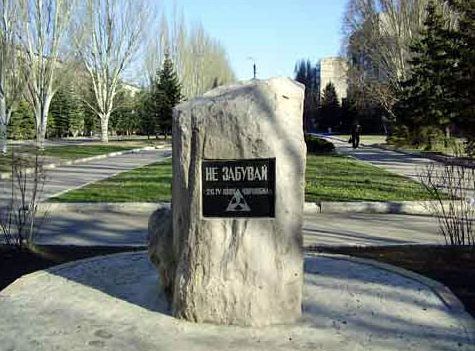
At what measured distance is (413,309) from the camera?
5094 mm

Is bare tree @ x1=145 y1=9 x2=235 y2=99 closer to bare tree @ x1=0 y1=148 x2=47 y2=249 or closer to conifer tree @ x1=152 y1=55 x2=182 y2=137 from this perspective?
conifer tree @ x1=152 y1=55 x2=182 y2=137

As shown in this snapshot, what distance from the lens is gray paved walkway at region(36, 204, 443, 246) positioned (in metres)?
8.75

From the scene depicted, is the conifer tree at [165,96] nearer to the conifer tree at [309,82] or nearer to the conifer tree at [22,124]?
the conifer tree at [22,124]

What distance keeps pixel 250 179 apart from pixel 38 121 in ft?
107

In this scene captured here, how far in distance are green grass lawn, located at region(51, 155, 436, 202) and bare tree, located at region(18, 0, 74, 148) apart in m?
18.3

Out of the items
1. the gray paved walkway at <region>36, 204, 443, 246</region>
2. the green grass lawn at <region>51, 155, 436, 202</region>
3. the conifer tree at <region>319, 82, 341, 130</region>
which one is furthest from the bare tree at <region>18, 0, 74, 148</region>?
the conifer tree at <region>319, 82, 341, 130</region>

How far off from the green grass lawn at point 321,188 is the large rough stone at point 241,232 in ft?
24.4

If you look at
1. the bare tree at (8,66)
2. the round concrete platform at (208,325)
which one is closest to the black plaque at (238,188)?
the round concrete platform at (208,325)

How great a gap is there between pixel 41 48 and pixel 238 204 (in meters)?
32.6

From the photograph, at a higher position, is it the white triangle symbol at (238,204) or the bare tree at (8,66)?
the bare tree at (8,66)

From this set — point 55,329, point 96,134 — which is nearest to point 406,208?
point 55,329

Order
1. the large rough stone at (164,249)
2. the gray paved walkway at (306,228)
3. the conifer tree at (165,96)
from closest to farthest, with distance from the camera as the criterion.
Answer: the large rough stone at (164,249) → the gray paved walkway at (306,228) → the conifer tree at (165,96)

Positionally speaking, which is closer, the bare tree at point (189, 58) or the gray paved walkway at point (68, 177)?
the gray paved walkway at point (68, 177)

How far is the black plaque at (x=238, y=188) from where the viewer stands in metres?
4.83
